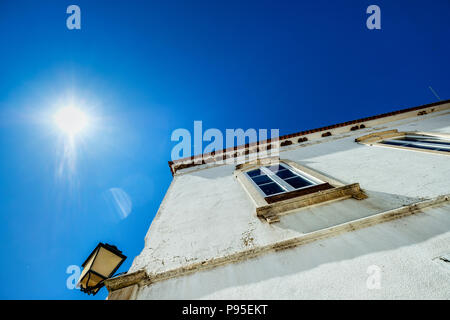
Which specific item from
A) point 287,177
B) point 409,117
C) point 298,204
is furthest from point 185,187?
point 409,117

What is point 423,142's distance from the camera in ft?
19.2

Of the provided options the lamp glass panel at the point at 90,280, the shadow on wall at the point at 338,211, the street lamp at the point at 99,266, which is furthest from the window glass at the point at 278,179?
the lamp glass panel at the point at 90,280

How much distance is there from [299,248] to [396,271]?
2.81 ft

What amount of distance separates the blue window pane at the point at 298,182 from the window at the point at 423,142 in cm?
364

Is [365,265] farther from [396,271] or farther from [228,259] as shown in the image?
[228,259]

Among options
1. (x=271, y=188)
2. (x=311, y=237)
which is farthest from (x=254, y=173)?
(x=311, y=237)

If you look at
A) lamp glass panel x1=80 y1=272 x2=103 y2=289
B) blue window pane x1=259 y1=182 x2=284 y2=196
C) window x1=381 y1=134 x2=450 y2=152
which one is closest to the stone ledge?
blue window pane x1=259 y1=182 x2=284 y2=196

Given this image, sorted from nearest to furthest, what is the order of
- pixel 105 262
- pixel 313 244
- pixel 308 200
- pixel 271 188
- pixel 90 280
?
pixel 313 244 < pixel 90 280 < pixel 105 262 < pixel 308 200 < pixel 271 188

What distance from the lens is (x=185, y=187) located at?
549 cm

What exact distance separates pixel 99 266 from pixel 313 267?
2.72 m

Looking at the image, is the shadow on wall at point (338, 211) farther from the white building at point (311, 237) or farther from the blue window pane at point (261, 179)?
the blue window pane at point (261, 179)

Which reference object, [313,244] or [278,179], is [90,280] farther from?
[278,179]

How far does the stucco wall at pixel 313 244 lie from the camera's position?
179 cm

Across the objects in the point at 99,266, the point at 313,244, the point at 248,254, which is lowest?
the point at 99,266
